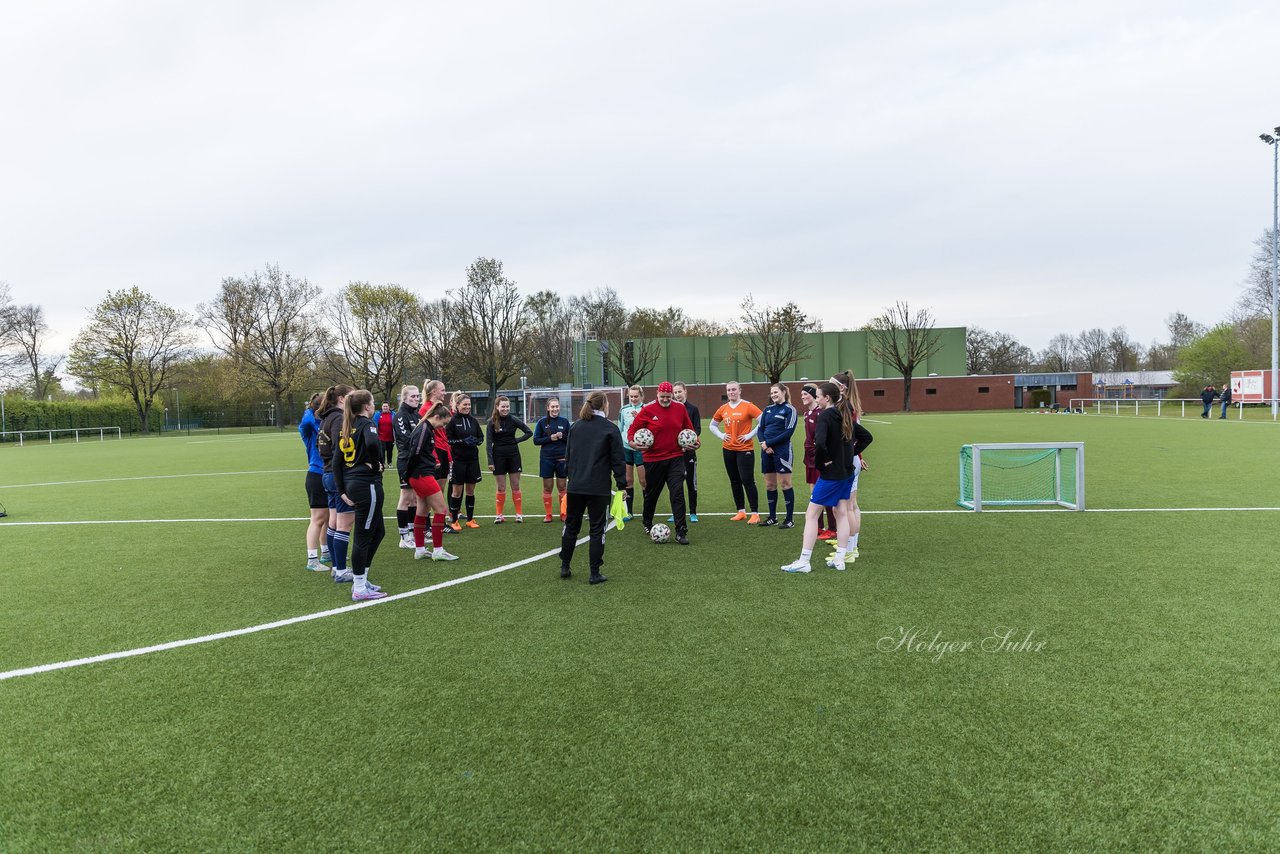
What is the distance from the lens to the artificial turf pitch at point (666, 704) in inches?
116

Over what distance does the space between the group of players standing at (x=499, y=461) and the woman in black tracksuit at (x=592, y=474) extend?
29 millimetres

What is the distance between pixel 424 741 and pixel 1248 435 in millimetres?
27857

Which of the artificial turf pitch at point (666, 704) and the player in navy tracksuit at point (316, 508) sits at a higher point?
the player in navy tracksuit at point (316, 508)

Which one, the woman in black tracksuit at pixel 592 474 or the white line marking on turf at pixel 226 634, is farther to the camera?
the woman in black tracksuit at pixel 592 474

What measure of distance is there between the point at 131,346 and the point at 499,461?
57839 millimetres

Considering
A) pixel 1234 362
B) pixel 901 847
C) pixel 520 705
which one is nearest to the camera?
pixel 901 847

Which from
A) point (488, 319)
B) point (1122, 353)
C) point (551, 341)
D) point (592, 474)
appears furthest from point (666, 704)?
point (1122, 353)

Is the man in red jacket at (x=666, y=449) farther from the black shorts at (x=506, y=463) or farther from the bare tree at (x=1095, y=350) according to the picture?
the bare tree at (x=1095, y=350)

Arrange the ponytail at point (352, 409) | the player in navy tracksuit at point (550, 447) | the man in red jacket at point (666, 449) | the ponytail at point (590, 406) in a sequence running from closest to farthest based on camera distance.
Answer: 1. the ponytail at point (352, 409)
2. the ponytail at point (590, 406)
3. the man in red jacket at point (666, 449)
4. the player in navy tracksuit at point (550, 447)

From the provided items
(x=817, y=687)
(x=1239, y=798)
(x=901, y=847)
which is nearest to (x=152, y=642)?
(x=817, y=687)

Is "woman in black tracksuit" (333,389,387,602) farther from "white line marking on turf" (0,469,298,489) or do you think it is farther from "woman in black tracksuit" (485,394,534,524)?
"white line marking on turf" (0,469,298,489)

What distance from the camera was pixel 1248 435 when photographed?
2266 cm

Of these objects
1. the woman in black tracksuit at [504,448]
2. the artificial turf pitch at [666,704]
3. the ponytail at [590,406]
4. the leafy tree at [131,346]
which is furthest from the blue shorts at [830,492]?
the leafy tree at [131,346]

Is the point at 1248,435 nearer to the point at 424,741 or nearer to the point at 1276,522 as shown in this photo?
the point at 1276,522
